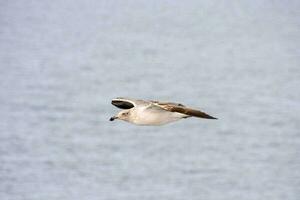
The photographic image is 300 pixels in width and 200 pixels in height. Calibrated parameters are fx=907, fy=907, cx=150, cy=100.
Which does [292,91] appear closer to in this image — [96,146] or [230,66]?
[230,66]

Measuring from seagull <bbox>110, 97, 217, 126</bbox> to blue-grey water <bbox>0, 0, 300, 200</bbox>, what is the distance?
33.8 m

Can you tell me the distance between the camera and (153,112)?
45.3ft

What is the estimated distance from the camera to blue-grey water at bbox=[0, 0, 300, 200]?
169 ft

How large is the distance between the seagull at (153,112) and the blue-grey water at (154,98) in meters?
33.8

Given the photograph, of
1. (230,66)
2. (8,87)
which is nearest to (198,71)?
(230,66)

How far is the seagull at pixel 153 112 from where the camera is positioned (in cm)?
1246

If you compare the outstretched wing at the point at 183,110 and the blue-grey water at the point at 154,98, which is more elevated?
the blue-grey water at the point at 154,98

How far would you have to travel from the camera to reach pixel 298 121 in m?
57.2

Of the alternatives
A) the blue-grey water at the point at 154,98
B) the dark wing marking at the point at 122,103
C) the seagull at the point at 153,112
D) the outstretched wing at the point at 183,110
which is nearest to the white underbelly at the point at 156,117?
the seagull at the point at 153,112

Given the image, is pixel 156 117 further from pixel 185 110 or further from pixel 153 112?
pixel 185 110

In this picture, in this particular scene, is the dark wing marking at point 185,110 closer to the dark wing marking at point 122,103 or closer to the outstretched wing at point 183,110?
the outstretched wing at point 183,110

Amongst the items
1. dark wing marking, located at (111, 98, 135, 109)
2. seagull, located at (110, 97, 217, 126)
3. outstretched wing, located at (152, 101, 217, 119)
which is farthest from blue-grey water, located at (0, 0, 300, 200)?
outstretched wing, located at (152, 101, 217, 119)

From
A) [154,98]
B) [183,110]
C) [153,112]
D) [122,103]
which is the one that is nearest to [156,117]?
[153,112]

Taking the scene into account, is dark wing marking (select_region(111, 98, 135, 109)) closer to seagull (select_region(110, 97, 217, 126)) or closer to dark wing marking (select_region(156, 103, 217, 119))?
seagull (select_region(110, 97, 217, 126))
